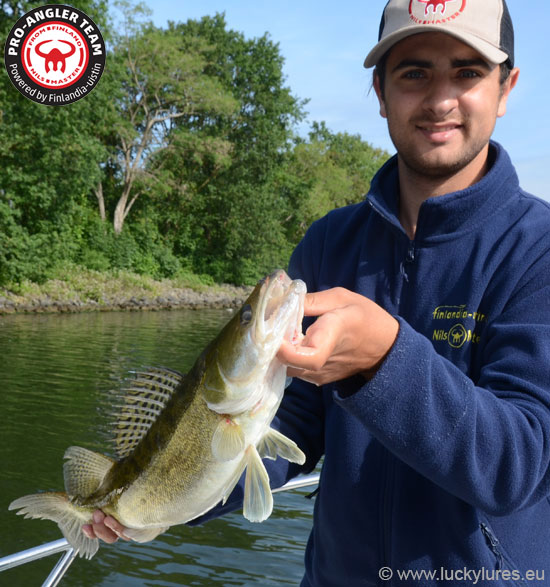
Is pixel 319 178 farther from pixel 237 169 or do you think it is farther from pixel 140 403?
pixel 140 403

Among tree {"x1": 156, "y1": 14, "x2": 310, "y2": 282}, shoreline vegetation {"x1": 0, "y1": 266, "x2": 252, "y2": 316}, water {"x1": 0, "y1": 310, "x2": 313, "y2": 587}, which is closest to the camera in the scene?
water {"x1": 0, "y1": 310, "x2": 313, "y2": 587}

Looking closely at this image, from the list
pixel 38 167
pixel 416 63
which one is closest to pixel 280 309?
pixel 416 63

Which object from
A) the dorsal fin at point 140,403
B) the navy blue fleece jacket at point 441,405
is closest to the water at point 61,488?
the dorsal fin at point 140,403

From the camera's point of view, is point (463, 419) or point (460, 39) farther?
point (460, 39)

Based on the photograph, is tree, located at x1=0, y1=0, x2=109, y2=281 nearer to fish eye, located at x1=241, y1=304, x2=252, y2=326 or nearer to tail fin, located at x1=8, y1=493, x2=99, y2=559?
tail fin, located at x1=8, y1=493, x2=99, y2=559

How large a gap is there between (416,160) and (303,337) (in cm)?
103

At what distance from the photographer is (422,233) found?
231 cm

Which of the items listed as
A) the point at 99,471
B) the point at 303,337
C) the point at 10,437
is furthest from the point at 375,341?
the point at 10,437

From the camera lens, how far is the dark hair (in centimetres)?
230

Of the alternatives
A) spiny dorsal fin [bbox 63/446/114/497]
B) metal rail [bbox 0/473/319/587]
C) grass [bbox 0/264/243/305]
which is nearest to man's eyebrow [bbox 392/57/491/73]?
metal rail [bbox 0/473/319/587]

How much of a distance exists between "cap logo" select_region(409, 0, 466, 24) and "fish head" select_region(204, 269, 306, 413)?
3.40 feet

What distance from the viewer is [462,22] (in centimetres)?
212

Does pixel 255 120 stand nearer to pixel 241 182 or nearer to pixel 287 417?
pixel 241 182

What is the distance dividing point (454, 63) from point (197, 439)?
5.01 feet
